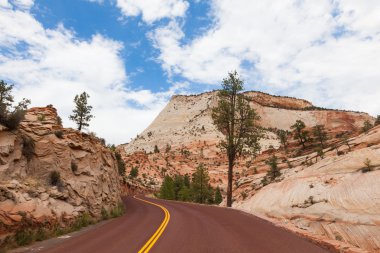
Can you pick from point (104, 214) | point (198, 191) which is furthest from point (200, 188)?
point (104, 214)

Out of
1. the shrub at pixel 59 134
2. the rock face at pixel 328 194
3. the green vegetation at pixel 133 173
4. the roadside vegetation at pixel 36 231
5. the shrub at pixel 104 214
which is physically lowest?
the roadside vegetation at pixel 36 231

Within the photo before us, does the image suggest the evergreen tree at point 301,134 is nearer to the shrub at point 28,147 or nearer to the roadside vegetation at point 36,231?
the roadside vegetation at point 36,231

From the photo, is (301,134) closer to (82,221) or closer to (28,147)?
(82,221)

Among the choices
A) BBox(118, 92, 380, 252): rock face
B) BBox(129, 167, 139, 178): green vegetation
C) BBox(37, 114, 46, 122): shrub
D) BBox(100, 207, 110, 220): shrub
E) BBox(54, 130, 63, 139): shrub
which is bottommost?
BBox(100, 207, 110, 220): shrub

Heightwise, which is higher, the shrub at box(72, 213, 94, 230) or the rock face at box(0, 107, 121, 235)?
the rock face at box(0, 107, 121, 235)

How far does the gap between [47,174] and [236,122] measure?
18.8m

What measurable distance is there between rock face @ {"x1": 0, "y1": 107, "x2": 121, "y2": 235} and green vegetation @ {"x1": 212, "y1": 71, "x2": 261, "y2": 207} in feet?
37.8

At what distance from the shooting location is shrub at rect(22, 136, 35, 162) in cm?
1664

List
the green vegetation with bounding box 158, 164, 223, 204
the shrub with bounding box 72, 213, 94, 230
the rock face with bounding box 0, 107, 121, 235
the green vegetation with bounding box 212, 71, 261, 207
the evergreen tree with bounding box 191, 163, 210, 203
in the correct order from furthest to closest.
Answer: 1. the green vegetation with bounding box 158, 164, 223, 204
2. the evergreen tree with bounding box 191, 163, 210, 203
3. the green vegetation with bounding box 212, 71, 261, 207
4. the shrub with bounding box 72, 213, 94, 230
5. the rock face with bounding box 0, 107, 121, 235

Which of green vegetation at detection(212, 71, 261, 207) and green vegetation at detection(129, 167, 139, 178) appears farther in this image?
green vegetation at detection(129, 167, 139, 178)

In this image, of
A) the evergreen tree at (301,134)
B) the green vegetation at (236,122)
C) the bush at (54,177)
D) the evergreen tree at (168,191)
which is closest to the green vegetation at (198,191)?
the evergreen tree at (168,191)

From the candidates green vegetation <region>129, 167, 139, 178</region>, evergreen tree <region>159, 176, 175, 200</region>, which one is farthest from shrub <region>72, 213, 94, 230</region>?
green vegetation <region>129, 167, 139, 178</region>

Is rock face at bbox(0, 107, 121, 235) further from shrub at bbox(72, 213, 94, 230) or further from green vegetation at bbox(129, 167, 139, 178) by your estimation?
green vegetation at bbox(129, 167, 139, 178)

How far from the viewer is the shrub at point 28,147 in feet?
54.6
